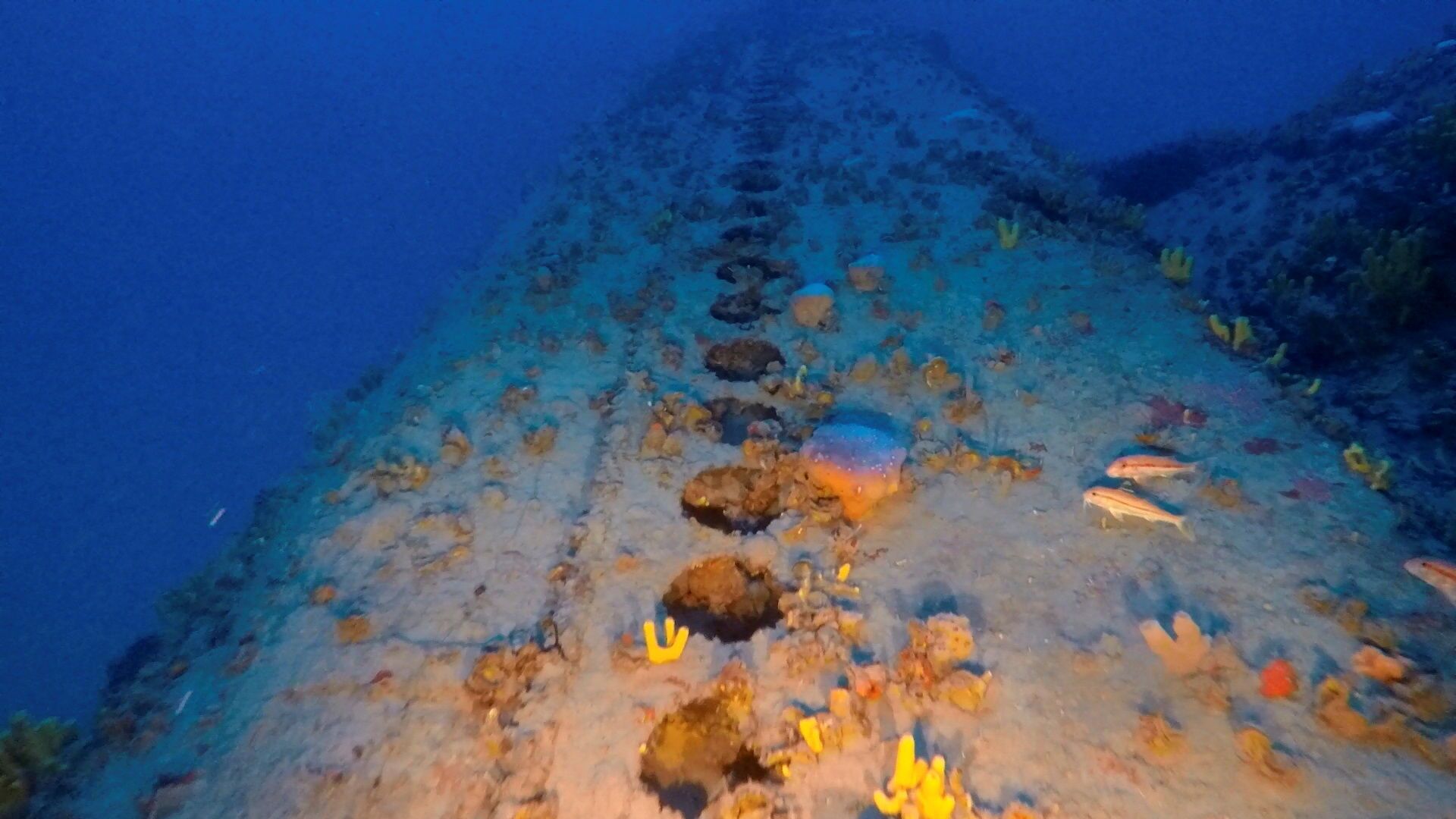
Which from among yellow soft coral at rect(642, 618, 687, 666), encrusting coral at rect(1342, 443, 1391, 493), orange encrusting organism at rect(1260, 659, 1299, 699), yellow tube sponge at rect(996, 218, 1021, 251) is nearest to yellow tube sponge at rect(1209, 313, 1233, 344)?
encrusting coral at rect(1342, 443, 1391, 493)

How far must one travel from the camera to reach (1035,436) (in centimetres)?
767

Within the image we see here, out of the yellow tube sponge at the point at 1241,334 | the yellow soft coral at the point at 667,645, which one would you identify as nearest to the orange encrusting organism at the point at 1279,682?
the yellow soft coral at the point at 667,645

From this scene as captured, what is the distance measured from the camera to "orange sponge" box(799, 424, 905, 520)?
6.65m

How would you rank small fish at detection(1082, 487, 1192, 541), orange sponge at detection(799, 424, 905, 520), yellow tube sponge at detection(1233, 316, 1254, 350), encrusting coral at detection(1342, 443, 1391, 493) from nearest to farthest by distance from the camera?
small fish at detection(1082, 487, 1192, 541), encrusting coral at detection(1342, 443, 1391, 493), orange sponge at detection(799, 424, 905, 520), yellow tube sponge at detection(1233, 316, 1254, 350)

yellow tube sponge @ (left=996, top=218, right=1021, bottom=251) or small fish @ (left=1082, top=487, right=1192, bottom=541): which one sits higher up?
yellow tube sponge @ (left=996, top=218, right=1021, bottom=251)

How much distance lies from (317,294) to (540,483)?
25.8 metres

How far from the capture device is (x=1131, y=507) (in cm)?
607

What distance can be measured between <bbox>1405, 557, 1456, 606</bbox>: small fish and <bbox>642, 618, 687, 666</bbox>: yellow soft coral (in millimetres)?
6223

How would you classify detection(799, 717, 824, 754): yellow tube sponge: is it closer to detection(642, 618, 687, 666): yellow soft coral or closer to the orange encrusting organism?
detection(642, 618, 687, 666): yellow soft coral

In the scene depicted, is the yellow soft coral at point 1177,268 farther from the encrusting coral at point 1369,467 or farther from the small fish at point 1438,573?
the small fish at point 1438,573

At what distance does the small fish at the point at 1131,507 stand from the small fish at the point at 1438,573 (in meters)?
1.55

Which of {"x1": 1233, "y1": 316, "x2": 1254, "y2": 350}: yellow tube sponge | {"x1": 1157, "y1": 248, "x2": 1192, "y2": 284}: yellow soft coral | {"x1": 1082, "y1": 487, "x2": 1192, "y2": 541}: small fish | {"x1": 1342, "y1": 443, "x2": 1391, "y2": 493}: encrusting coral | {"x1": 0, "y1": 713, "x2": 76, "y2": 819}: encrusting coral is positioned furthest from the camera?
{"x1": 1157, "y1": 248, "x2": 1192, "y2": 284}: yellow soft coral

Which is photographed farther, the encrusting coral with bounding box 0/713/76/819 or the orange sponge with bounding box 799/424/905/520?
the orange sponge with bounding box 799/424/905/520

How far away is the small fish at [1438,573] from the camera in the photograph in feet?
16.7
